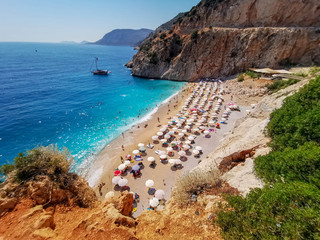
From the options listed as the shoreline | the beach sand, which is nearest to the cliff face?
the shoreline

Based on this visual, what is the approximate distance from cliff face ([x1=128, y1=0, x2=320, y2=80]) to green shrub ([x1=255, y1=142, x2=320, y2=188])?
4145 cm

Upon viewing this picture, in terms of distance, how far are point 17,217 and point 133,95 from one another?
38.3m

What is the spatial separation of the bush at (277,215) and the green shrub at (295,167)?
102 centimetres

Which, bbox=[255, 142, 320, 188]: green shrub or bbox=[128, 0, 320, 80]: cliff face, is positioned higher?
bbox=[128, 0, 320, 80]: cliff face

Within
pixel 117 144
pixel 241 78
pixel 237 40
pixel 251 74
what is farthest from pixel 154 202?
pixel 237 40

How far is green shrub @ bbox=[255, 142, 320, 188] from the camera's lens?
569cm

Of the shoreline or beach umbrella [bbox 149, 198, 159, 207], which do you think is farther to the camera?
the shoreline

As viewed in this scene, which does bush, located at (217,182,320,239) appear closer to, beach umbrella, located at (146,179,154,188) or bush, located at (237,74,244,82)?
beach umbrella, located at (146,179,154,188)

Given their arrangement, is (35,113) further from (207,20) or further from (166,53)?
(207,20)

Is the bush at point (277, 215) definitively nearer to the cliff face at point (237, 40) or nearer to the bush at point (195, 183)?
the bush at point (195, 183)

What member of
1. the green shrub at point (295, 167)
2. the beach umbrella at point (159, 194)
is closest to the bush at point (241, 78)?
the green shrub at point (295, 167)

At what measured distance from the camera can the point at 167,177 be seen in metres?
15.5

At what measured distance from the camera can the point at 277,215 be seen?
450 centimetres

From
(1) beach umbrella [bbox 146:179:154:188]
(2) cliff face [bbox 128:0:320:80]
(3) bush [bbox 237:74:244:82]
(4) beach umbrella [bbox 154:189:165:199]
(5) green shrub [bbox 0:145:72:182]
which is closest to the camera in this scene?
(5) green shrub [bbox 0:145:72:182]
